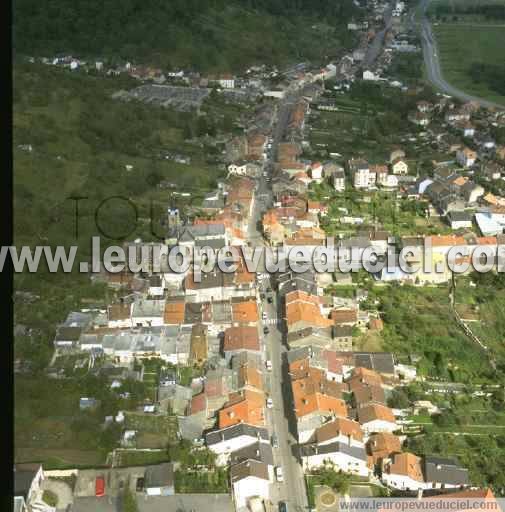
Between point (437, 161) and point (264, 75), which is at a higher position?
point (264, 75)

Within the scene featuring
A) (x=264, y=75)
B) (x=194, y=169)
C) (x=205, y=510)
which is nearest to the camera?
(x=205, y=510)

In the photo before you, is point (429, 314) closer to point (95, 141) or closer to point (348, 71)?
point (95, 141)

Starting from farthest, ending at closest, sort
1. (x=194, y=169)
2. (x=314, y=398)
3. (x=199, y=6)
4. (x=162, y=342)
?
(x=199, y=6) → (x=194, y=169) → (x=162, y=342) → (x=314, y=398)

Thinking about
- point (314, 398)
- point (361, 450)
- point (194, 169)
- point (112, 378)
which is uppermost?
point (194, 169)

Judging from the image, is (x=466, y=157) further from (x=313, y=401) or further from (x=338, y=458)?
(x=338, y=458)

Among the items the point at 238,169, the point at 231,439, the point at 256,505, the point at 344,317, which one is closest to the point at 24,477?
the point at 231,439

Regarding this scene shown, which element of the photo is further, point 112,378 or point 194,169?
point 194,169

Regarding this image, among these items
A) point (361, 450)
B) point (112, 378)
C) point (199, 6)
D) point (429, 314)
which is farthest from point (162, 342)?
point (199, 6)
